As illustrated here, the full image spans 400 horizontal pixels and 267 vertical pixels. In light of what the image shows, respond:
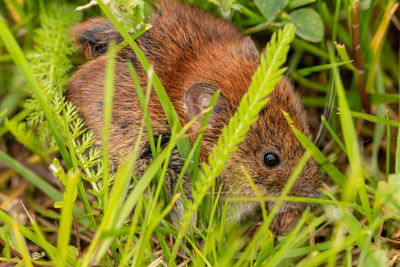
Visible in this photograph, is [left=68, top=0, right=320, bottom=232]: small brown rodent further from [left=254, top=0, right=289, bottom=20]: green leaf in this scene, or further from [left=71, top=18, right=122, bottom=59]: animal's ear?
[left=254, top=0, right=289, bottom=20]: green leaf

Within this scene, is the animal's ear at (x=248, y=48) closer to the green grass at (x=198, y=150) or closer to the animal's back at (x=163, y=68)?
the animal's back at (x=163, y=68)

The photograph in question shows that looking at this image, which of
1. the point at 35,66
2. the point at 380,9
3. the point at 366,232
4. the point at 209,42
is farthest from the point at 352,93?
the point at 35,66

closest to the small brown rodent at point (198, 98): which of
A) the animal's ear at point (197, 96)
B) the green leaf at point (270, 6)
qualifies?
the animal's ear at point (197, 96)

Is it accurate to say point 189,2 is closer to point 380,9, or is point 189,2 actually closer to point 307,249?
point 380,9

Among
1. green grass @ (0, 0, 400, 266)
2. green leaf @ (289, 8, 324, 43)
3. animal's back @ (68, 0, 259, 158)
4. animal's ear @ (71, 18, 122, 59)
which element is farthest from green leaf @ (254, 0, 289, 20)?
animal's ear @ (71, 18, 122, 59)

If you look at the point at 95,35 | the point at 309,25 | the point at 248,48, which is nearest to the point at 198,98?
the point at 248,48

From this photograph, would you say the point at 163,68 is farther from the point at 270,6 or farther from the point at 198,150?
the point at 270,6

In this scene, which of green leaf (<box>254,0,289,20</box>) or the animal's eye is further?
green leaf (<box>254,0,289,20</box>)
